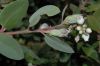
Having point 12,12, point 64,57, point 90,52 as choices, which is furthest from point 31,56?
point 12,12

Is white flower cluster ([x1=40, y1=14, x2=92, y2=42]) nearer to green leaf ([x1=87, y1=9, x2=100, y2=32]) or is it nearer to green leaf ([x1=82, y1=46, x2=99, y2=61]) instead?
green leaf ([x1=87, y1=9, x2=100, y2=32])

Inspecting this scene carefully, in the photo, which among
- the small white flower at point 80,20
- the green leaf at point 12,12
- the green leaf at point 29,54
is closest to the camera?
the green leaf at point 12,12

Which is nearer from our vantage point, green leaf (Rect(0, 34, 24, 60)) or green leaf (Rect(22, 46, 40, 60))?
green leaf (Rect(0, 34, 24, 60))

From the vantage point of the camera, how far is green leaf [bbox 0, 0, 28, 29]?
964 millimetres

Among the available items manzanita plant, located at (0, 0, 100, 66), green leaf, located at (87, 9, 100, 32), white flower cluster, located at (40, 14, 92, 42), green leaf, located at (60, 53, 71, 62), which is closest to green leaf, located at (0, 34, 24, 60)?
manzanita plant, located at (0, 0, 100, 66)

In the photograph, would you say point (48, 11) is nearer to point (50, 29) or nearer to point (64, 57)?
point (50, 29)

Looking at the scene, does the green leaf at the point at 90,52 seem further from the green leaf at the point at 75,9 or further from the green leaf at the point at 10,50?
the green leaf at the point at 10,50

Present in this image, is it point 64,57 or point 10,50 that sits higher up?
point 10,50

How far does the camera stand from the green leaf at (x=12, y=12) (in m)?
0.96

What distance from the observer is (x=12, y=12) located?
3.28 feet

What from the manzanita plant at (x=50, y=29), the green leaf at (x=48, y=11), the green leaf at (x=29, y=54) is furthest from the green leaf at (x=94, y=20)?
the green leaf at (x=29, y=54)

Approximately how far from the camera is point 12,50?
996mm

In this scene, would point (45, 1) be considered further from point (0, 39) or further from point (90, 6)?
point (0, 39)

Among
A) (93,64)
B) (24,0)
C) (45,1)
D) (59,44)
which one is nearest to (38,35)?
(45,1)
